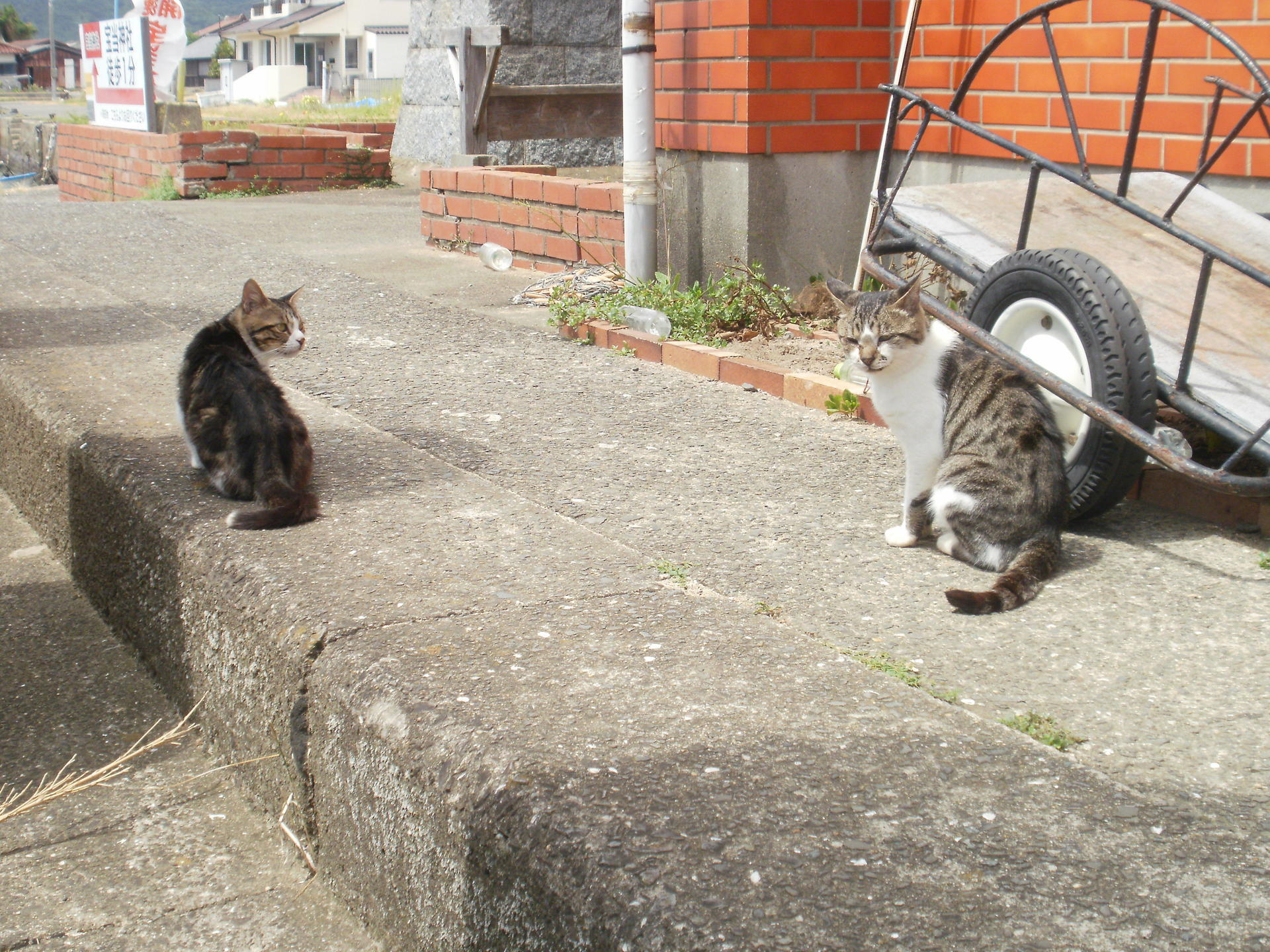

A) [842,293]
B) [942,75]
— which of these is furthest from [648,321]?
[842,293]

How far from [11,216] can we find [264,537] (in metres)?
7.49

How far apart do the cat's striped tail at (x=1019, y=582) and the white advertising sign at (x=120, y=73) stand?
12.3m

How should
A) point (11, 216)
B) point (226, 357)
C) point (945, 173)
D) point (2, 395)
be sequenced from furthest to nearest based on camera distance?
point (11, 216), point (945, 173), point (2, 395), point (226, 357)

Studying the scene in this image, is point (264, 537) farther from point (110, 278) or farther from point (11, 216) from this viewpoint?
point (11, 216)

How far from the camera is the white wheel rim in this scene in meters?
3.04

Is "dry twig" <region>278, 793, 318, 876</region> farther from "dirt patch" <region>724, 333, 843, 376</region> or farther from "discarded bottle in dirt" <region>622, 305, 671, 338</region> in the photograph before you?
"discarded bottle in dirt" <region>622, 305, 671, 338</region>

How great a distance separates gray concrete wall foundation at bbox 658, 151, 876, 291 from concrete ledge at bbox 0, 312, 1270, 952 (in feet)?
8.35

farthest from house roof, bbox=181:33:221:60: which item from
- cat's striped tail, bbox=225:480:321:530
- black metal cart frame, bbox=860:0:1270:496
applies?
cat's striped tail, bbox=225:480:321:530

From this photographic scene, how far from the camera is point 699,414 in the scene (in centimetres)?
421

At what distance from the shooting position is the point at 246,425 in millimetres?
3064

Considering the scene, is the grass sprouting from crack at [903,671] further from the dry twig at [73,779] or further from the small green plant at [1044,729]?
the dry twig at [73,779]

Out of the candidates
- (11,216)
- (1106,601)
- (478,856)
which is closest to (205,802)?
(478,856)

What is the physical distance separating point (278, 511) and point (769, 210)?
3040mm

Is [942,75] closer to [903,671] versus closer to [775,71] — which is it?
[775,71]
